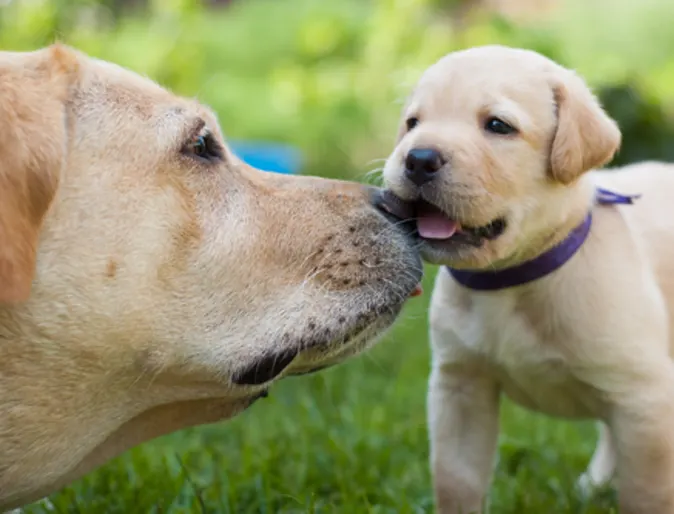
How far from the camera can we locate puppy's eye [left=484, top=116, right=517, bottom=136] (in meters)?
3.13

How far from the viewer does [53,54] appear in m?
2.84

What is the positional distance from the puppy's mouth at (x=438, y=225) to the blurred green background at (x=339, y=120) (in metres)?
0.83

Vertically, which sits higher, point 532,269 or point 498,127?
point 498,127

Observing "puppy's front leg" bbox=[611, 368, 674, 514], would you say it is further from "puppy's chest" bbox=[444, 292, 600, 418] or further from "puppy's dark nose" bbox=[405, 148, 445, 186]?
"puppy's dark nose" bbox=[405, 148, 445, 186]

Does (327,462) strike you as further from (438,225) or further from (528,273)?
(438,225)

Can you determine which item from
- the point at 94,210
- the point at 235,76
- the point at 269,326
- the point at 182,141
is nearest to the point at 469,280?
the point at 269,326

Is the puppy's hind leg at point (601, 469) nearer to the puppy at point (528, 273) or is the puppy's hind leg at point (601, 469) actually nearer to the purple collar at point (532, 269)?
the puppy at point (528, 273)

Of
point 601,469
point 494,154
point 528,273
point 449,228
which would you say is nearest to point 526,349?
point 528,273

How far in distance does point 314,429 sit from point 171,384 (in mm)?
1910

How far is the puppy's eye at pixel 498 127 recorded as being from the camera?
313cm

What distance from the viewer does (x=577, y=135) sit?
3.11m

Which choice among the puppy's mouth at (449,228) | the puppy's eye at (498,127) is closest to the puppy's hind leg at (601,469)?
the puppy's mouth at (449,228)

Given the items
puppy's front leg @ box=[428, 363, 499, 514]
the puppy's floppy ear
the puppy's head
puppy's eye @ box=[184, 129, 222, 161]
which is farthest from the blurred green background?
puppy's eye @ box=[184, 129, 222, 161]

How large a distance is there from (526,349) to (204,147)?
1.18m
